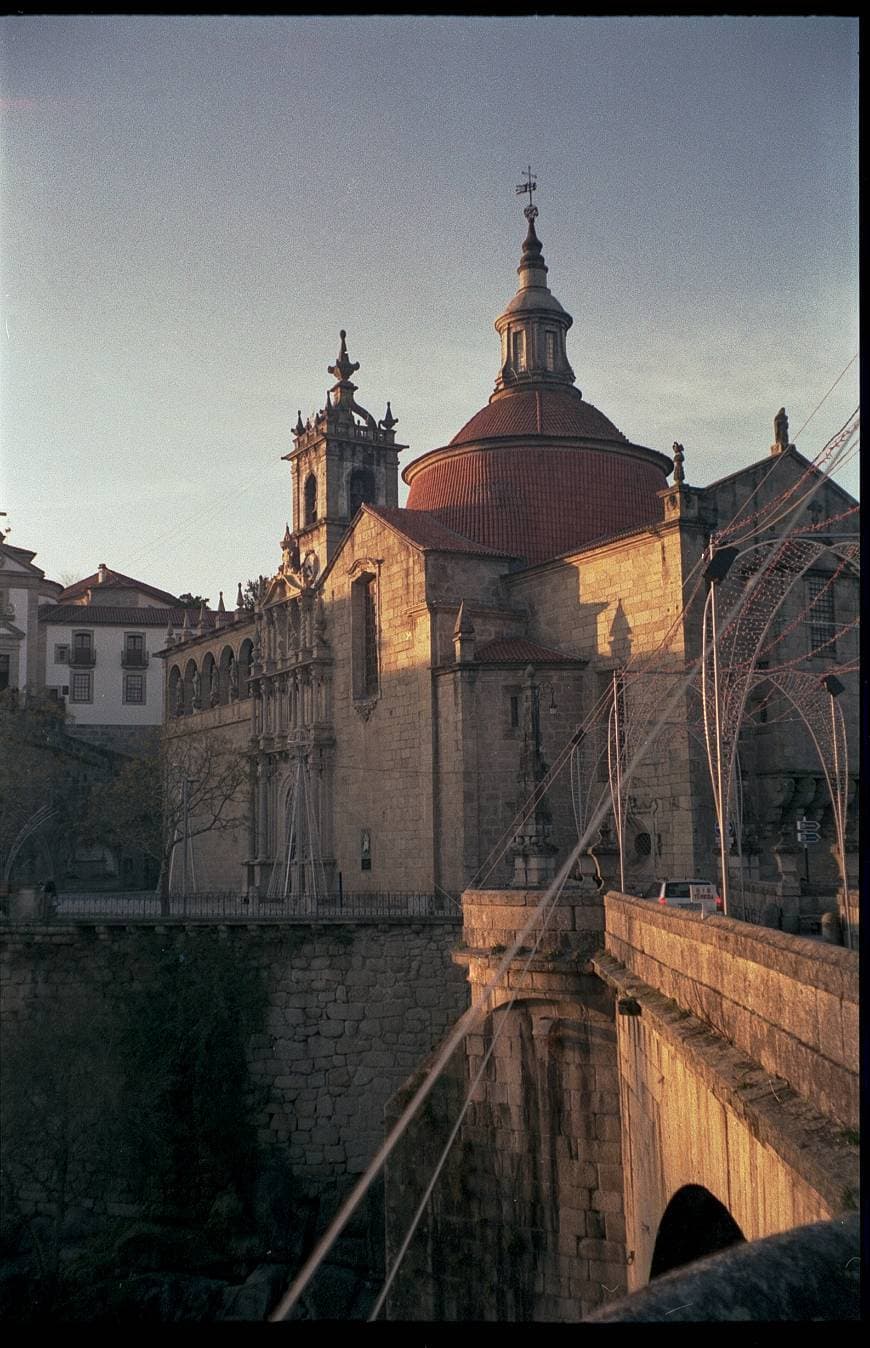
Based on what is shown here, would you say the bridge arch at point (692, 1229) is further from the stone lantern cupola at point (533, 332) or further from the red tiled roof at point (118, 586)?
the red tiled roof at point (118, 586)

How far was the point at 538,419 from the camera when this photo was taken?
4228 cm

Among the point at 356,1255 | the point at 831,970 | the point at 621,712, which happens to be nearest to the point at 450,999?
the point at 356,1255

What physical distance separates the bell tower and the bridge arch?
3959cm

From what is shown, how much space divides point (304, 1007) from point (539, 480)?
761 inches

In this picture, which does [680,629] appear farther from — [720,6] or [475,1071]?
[720,6]

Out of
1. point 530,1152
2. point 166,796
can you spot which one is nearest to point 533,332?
point 166,796

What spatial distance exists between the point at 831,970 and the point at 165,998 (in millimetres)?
26413

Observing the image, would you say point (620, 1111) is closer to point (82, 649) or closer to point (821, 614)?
point (821, 614)

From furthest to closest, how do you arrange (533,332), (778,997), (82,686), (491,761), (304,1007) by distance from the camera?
(82,686) < (533,332) < (491,761) < (304,1007) < (778,997)

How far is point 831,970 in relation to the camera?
17.9 feet

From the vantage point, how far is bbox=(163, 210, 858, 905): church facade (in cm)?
2958

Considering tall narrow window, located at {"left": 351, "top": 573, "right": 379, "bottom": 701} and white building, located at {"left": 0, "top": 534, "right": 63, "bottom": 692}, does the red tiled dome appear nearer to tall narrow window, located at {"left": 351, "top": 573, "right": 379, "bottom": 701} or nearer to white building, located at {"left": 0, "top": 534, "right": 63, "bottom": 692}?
tall narrow window, located at {"left": 351, "top": 573, "right": 379, "bottom": 701}

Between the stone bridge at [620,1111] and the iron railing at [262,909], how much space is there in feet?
24.3

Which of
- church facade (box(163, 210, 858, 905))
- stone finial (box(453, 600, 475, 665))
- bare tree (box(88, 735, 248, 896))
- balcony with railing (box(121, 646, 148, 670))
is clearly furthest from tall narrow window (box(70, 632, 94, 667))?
stone finial (box(453, 600, 475, 665))
